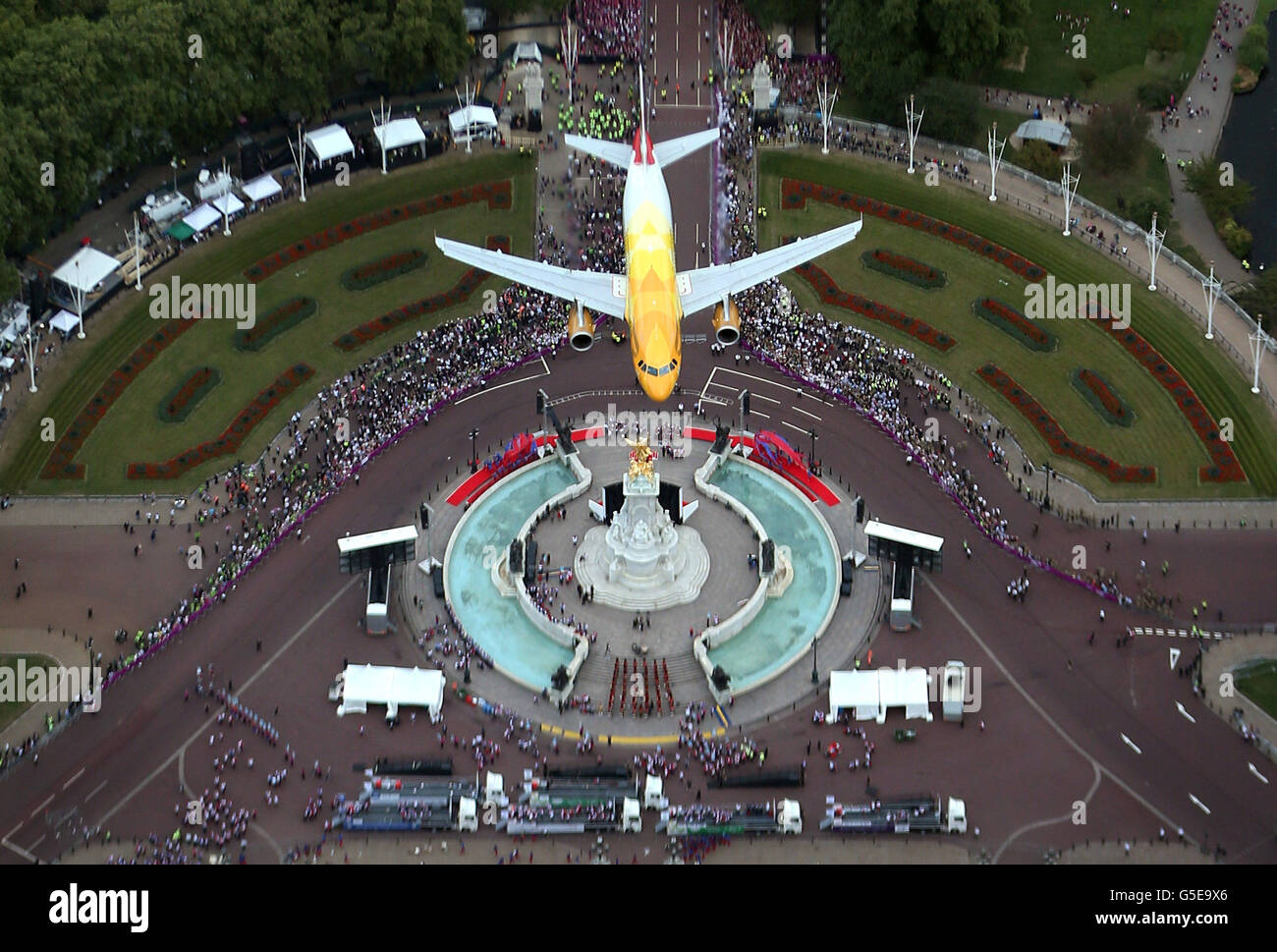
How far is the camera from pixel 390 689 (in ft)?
465

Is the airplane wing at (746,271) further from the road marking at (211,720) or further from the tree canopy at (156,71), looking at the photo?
the tree canopy at (156,71)

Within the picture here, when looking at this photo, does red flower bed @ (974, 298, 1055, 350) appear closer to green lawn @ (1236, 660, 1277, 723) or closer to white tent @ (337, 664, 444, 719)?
green lawn @ (1236, 660, 1277, 723)

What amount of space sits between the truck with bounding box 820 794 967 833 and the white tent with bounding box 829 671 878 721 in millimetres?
7937

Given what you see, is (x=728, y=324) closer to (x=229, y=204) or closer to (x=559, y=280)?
(x=559, y=280)

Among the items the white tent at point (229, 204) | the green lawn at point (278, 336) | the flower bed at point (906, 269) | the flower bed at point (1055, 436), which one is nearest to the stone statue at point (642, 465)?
the green lawn at point (278, 336)

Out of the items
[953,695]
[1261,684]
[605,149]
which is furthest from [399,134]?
[1261,684]

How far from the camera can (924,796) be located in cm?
13488

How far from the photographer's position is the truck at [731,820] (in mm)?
132500

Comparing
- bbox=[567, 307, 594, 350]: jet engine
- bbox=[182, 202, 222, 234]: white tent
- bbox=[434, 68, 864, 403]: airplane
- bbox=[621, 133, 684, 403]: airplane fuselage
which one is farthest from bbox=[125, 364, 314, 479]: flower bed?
bbox=[621, 133, 684, 403]: airplane fuselage

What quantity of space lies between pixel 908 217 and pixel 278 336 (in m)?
59.3

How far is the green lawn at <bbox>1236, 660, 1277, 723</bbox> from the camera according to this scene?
140500 mm

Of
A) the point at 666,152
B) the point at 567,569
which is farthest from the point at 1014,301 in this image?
the point at 567,569

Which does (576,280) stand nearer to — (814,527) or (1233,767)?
(814,527)

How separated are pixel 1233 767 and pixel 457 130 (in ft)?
325
